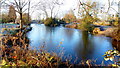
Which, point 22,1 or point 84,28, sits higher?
point 22,1

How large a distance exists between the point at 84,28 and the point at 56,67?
32.0 ft

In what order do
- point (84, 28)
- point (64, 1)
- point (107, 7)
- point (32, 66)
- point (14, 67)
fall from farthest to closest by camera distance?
point (84, 28) → point (64, 1) → point (32, 66) → point (14, 67) → point (107, 7)

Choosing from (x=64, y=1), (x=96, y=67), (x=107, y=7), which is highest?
(x=64, y=1)

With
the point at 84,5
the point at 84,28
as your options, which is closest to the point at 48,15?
the point at 84,28

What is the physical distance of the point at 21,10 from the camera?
23.3ft

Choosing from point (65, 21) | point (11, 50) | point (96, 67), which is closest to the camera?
point (96, 67)

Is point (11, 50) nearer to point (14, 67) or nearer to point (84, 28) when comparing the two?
point (14, 67)

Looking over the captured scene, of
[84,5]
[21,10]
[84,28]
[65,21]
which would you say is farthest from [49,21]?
[84,5]

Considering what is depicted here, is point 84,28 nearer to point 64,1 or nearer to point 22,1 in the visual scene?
point 22,1

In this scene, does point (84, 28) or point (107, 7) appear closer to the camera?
point (107, 7)

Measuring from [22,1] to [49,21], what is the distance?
11188 mm

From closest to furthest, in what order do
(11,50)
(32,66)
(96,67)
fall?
(32,66) → (96,67) → (11,50)

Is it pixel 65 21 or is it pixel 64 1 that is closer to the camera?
pixel 64 1

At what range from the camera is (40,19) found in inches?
985
